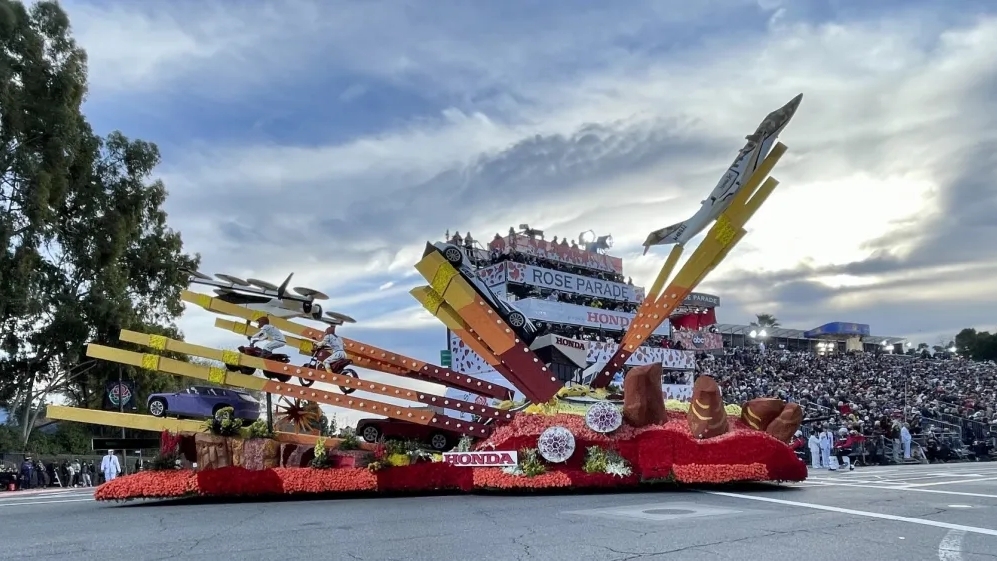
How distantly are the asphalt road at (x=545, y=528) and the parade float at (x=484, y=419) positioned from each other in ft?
2.06

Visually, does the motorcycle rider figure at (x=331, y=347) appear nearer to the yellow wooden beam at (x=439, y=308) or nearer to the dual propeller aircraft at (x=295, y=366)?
the dual propeller aircraft at (x=295, y=366)

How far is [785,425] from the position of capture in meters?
13.7

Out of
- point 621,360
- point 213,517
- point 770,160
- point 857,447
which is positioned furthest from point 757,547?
point 857,447

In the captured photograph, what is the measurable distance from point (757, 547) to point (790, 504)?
13.1 feet

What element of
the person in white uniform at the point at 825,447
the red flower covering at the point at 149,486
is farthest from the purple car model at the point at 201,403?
the person in white uniform at the point at 825,447

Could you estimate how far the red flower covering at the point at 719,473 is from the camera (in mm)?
12320

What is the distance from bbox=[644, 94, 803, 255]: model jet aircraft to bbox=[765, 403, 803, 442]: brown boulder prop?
4014 millimetres

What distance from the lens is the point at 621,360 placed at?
48.8 ft

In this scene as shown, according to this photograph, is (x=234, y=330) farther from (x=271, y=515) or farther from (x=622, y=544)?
(x=622, y=544)

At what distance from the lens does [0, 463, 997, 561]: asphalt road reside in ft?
21.7

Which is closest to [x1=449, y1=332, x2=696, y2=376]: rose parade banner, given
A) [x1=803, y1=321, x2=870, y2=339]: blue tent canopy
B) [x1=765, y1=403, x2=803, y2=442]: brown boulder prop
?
[x1=765, y1=403, x2=803, y2=442]: brown boulder prop

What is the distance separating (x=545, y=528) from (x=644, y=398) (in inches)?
212

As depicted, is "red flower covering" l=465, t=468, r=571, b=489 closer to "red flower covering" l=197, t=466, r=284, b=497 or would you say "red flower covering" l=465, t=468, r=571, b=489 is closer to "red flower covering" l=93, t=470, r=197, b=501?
"red flower covering" l=197, t=466, r=284, b=497

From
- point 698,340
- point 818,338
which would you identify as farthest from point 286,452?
point 818,338
